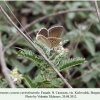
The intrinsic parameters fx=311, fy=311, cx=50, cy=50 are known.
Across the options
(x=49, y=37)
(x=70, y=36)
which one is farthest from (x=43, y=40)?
(x=70, y=36)

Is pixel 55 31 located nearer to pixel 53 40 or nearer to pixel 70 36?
pixel 53 40

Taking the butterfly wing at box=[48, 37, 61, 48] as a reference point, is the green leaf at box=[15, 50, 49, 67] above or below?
below

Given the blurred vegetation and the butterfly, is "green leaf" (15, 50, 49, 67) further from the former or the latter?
the blurred vegetation

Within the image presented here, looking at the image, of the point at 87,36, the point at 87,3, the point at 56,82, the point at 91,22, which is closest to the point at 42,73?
the point at 56,82

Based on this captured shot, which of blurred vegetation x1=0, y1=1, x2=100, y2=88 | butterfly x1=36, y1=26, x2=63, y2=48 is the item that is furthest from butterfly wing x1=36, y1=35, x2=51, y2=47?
blurred vegetation x1=0, y1=1, x2=100, y2=88

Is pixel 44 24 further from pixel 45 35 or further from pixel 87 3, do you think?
pixel 45 35
